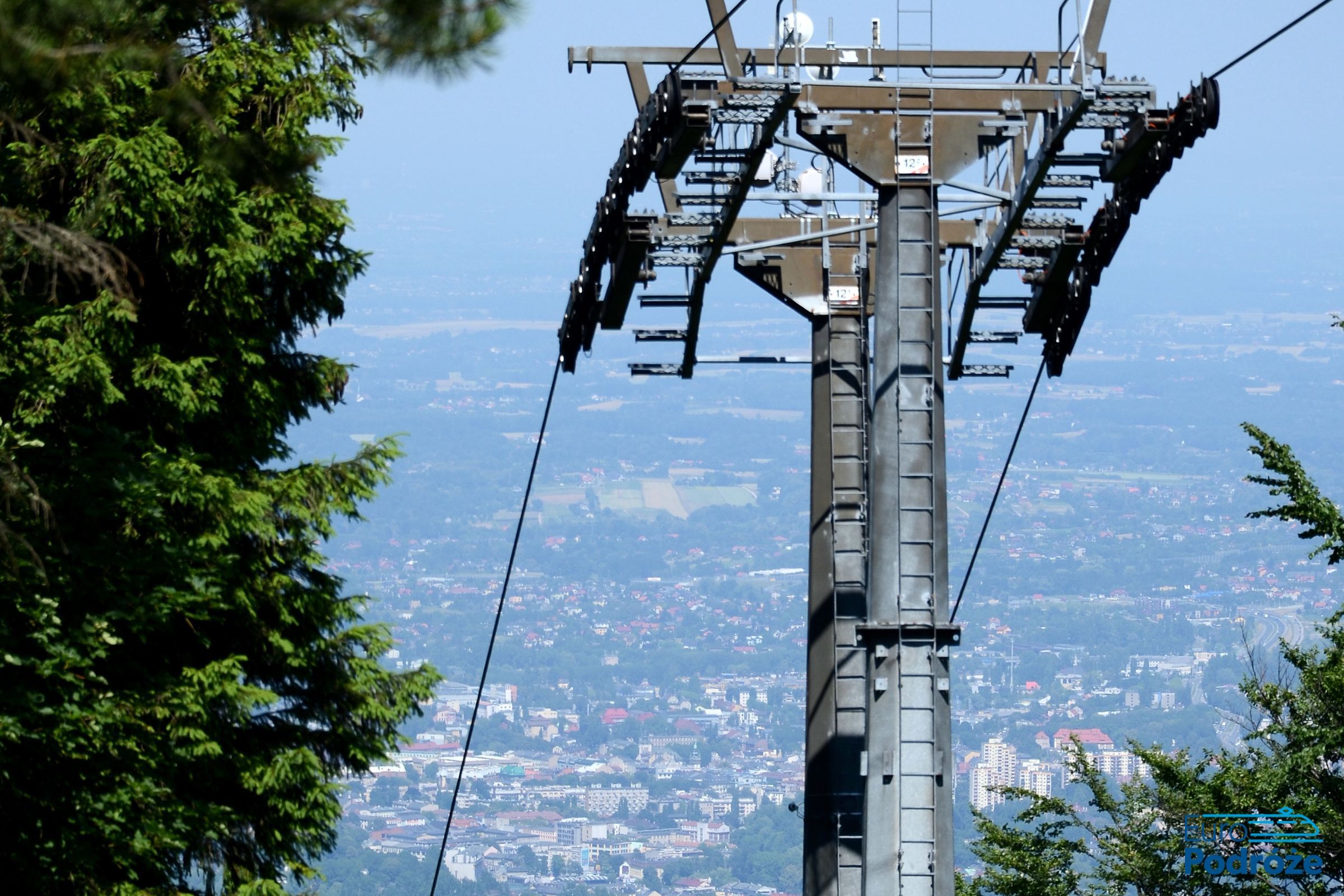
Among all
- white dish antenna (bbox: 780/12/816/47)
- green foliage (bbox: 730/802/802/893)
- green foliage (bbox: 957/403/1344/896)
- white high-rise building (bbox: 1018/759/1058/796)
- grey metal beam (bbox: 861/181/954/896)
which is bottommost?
grey metal beam (bbox: 861/181/954/896)

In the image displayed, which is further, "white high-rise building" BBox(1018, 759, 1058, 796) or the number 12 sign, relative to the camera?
"white high-rise building" BBox(1018, 759, 1058, 796)

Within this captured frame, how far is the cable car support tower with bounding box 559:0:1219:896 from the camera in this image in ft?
41.3

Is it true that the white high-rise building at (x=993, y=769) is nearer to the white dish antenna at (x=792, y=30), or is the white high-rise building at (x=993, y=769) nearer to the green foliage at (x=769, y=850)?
the green foliage at (x=769, y=850)

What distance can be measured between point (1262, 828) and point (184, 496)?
8.57 metres

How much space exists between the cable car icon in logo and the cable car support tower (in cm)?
305

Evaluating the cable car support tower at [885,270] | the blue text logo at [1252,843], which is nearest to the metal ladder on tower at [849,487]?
the cable car support tower at [885,270]

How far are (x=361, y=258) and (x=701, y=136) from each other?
184 inches

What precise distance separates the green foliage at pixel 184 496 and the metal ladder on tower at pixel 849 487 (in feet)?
10.7

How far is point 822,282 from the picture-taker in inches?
684

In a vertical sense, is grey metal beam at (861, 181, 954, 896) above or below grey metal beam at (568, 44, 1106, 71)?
below

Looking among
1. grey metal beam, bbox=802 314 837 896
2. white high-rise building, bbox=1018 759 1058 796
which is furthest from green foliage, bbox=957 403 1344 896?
white high-rise building, bbox=1018 759 1058 796

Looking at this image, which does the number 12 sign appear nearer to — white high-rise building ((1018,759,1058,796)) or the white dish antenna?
the white dish antenna

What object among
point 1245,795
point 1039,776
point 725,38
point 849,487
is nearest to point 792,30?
point 725,38

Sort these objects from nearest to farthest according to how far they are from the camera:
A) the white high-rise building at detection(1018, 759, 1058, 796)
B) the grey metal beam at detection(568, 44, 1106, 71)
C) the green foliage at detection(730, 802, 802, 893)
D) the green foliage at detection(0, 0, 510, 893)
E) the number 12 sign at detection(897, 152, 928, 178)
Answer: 1. the green foliage at detection(0, 0, 510, 893)
2. the number 12 sign at detection(897, 152, 928, 178)
3. the grey metal beam at detection(568, 44, 1106, 71)
4. the green foliage at detection(730, 802, 802, 893)
5. the white high-rise building at detection(1018, 759, 1058, 796)
